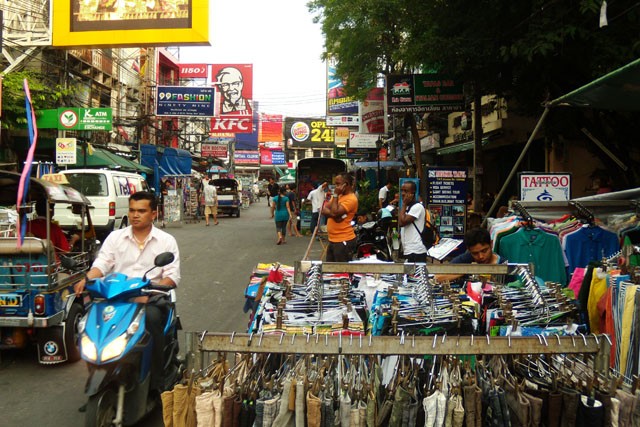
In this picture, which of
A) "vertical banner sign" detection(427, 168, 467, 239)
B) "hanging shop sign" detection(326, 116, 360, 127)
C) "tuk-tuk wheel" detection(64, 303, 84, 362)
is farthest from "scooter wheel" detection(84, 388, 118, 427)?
"hanging shop sign" detection(326, 116, 360, 127)

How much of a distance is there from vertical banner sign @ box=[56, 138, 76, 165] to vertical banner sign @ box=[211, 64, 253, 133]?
16.0 meters

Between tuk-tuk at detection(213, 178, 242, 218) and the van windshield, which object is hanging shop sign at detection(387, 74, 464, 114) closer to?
the van windshield

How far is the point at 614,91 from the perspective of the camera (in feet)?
18.0

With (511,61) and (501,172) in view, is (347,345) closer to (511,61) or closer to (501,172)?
(511,61)

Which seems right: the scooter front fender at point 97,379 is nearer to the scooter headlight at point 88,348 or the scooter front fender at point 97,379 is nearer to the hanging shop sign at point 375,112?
the scooter headlight at point 88,348

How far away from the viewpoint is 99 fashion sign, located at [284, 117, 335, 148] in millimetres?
59438

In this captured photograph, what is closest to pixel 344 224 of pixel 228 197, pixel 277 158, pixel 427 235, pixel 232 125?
pixel 427 235

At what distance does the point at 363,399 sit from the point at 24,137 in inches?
853

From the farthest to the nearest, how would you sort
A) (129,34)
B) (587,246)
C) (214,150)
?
(214,150) → (129,34) → (587,246)

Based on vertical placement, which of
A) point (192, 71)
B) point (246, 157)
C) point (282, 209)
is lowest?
point (282, 209)

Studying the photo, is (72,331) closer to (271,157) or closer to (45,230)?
(45,230)

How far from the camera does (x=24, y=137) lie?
21.0 meters

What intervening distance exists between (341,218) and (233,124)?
2832 centimetres

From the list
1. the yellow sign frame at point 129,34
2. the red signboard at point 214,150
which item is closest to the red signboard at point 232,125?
the red signboard at point 214,150
